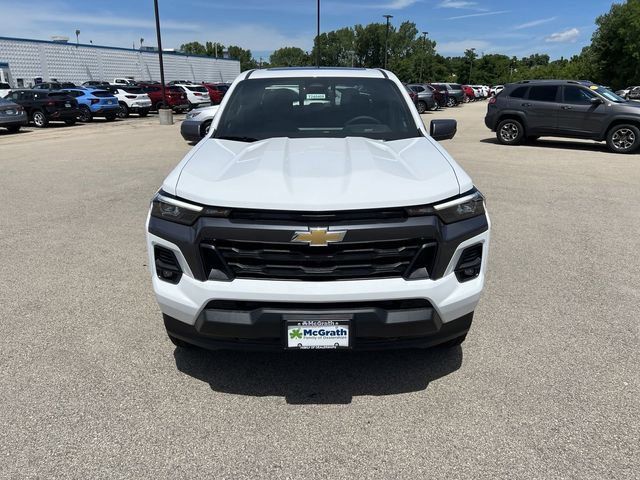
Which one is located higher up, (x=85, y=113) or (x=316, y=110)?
(x=316, y=110)

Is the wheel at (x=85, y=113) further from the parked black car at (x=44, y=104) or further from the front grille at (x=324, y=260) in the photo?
the front grille at (x=324, y=260)

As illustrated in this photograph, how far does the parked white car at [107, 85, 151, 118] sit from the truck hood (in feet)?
86.3

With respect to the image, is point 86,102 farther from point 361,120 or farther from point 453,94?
point 453,94

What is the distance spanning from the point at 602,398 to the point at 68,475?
115 inches

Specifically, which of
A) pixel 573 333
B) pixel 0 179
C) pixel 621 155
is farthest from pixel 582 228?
pixel 0 179

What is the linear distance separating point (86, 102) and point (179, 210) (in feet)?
81.7

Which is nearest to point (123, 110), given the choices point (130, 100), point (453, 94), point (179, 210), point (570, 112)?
point (130, 100)

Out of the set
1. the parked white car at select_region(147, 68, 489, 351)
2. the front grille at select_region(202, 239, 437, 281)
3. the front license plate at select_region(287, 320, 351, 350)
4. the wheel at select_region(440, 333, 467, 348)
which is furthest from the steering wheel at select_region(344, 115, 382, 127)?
the front license plate at select_region(287, 320, 351, 350)

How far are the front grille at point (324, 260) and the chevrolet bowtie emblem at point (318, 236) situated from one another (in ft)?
0.14

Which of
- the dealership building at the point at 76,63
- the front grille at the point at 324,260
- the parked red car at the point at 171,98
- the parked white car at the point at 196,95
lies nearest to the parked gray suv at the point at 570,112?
the front grille at the point at 324,260

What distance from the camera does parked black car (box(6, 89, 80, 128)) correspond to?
21594 mm

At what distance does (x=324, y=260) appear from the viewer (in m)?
2.61

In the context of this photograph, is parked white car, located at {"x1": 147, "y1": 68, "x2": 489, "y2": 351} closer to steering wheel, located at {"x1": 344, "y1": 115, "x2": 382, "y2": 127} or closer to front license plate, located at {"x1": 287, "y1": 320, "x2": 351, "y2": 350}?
front license plate, located at {"x1": 287, "y1": 320, "x2": 351, "y2": 350}

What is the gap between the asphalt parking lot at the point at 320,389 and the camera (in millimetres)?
2490
